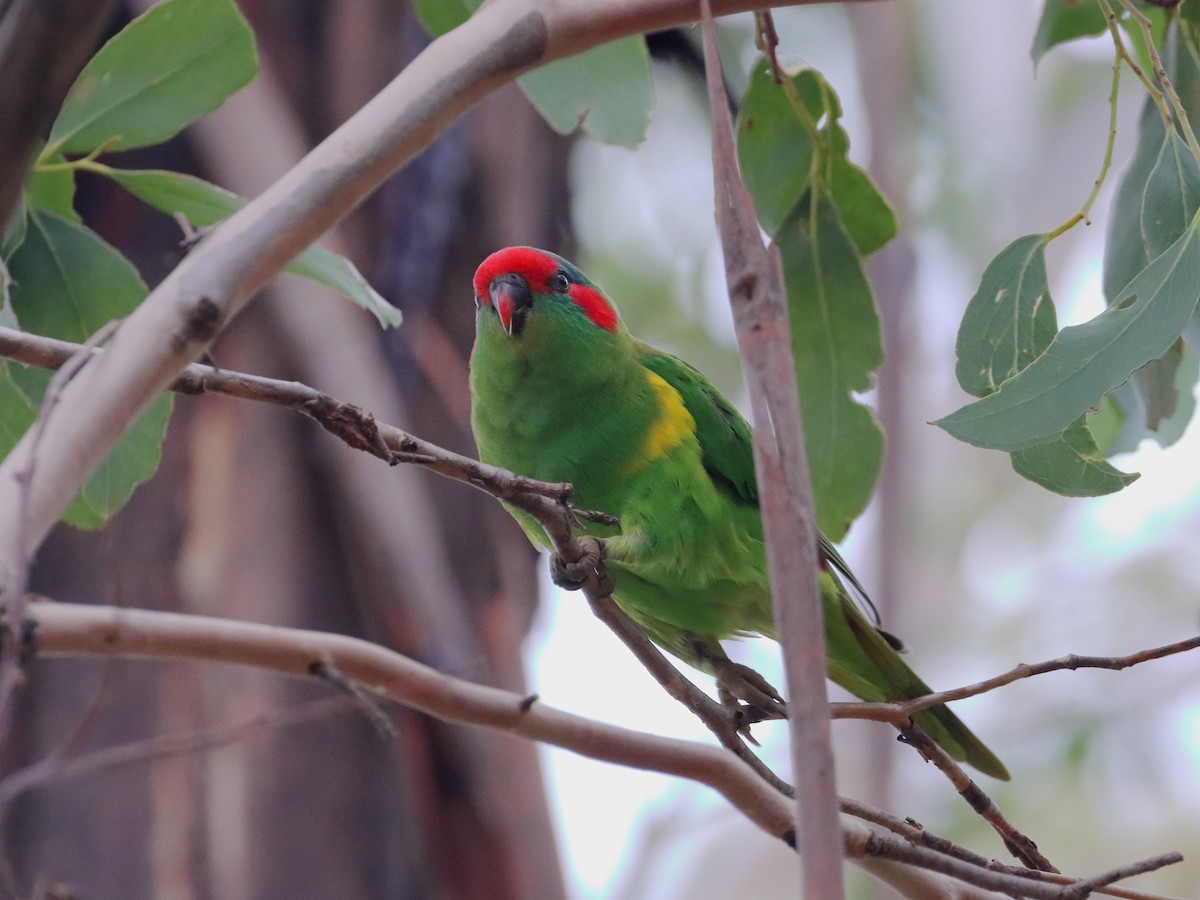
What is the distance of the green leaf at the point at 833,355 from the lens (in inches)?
86.2

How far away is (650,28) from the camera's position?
4.48ft

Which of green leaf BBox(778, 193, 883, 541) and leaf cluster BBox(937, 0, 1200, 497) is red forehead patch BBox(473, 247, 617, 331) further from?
leaf cluster BBox(937, 0, 1200, 497)

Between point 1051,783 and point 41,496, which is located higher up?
point 1051,783

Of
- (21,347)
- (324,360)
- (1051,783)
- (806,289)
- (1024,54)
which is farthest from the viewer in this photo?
(1051,783)

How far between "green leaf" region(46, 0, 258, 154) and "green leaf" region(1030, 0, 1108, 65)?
4.57ft

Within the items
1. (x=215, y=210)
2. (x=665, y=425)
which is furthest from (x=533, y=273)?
(x=215, y=210)

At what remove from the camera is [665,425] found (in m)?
2.40

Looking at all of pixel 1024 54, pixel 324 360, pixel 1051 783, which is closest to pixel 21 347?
pixel 324 360

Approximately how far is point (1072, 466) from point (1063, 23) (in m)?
0.97

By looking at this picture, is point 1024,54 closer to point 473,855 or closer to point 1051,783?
point 1051,783

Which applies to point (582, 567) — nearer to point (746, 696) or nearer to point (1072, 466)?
point (746, 696)

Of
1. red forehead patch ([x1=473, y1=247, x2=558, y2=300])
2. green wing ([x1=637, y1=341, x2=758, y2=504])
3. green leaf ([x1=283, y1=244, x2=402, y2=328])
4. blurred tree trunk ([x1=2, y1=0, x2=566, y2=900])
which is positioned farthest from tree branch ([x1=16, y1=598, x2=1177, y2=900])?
blurred tree trunk ([x1=2, y1=0, x2=566, y2=900])

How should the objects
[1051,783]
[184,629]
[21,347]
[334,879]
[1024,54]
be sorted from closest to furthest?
1. [184,629]
2. [21,347]
3. [334,879]
4. [1024,54]
5. [1051,783]

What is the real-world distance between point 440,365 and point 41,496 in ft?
9.53
